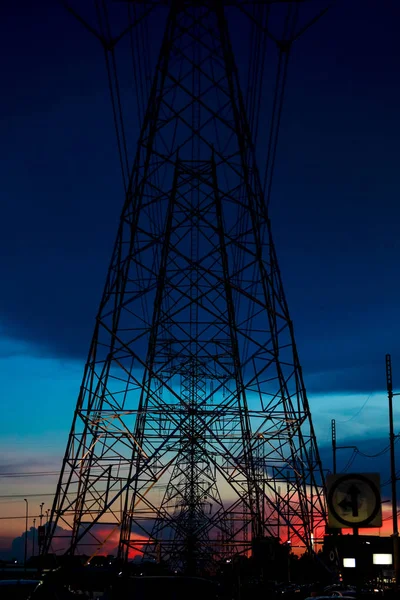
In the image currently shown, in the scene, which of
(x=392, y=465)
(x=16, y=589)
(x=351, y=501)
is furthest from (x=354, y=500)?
(x=392, y=465)

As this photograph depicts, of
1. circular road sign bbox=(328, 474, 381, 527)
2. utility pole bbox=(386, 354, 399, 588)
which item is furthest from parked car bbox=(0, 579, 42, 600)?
utility pole bbox=(386, 354, 399, 588)

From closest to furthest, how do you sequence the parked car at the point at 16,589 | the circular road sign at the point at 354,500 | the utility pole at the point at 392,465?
the circular road sign at the point at 354,500
the parked car at the point at 16,589
the utility pole at the point at 392,465

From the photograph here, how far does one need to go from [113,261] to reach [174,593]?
19.6 meters

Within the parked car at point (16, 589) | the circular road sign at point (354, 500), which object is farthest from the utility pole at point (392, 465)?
the circular road sign at point (354, 500)

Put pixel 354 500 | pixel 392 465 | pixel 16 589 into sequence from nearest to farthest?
pixel 354 500 → pixel 16 589 → pixel 392 465

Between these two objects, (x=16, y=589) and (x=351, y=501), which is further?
(x=16, y=589)

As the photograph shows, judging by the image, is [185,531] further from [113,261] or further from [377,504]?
[377,504]

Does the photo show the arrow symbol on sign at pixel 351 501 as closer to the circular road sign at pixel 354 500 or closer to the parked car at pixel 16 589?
the circular road sign at pixel 354 500

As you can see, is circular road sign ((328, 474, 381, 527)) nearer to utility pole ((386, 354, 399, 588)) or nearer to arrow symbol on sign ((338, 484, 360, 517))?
arrow symbol on sign ((338, 484, 360, 517))

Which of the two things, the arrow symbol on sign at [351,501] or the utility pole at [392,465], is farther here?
the utility pole at [392,465]

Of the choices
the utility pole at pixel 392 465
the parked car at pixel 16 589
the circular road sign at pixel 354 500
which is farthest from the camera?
the utility pole at pixel 392 465

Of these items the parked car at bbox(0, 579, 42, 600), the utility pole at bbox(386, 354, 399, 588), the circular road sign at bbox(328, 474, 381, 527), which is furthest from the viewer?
the utility pole at bbox(386, 354, 399, 588)

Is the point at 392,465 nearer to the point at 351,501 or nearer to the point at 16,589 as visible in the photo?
the point at 16,589

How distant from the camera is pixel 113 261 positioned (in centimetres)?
3353
